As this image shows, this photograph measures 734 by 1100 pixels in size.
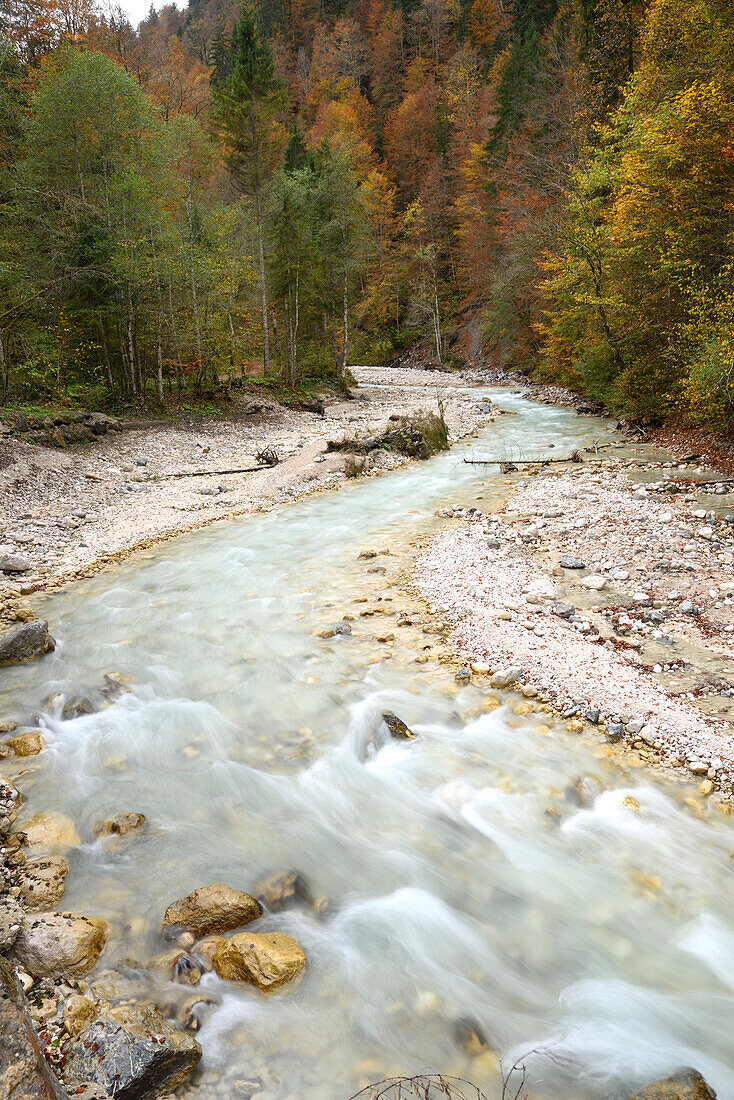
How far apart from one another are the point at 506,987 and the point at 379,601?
4651mm

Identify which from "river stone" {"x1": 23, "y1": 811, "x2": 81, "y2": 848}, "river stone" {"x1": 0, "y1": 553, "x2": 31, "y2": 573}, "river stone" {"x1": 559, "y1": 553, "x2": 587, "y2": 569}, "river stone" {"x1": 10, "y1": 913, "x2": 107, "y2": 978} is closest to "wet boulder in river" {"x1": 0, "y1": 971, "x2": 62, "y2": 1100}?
"river stone" {"x1": 10, "y1": 913, "x2": 107, "y2": 978}

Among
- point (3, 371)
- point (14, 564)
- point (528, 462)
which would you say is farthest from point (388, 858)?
point (3, 371)

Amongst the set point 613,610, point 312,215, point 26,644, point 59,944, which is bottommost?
point 59,944

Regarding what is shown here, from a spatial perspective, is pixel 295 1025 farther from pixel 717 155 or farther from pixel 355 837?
pixel 717 155

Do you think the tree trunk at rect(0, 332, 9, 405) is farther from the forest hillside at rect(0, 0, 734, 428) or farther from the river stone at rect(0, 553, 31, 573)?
the river stone at rect(0, 553, 31, 573)

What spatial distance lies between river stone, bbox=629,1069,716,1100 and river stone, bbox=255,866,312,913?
6.60 ft

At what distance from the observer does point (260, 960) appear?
3.04 meters

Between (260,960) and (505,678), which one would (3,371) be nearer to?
(505,678)

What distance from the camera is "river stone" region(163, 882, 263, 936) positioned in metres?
3.29

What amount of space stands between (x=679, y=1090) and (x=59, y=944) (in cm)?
311

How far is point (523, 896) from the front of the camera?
12.0 ft

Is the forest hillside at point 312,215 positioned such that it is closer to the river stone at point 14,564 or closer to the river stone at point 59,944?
the river stone at point 14,564

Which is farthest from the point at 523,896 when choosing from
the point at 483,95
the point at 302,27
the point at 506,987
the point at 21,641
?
the point at 302,27

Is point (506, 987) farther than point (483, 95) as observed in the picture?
No
